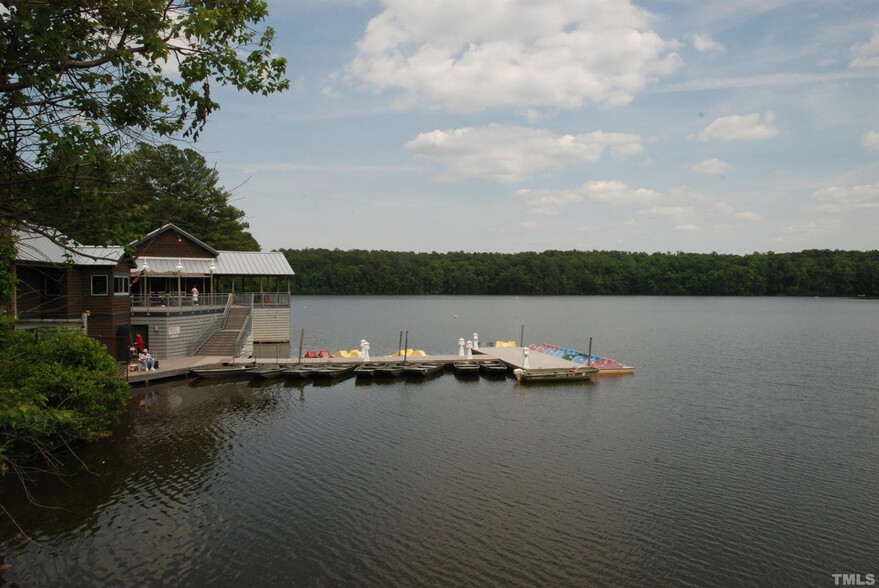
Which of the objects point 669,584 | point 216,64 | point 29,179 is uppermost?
point 216,64

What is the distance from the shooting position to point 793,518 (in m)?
12.8

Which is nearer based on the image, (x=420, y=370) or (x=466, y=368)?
(x=420, y=370)

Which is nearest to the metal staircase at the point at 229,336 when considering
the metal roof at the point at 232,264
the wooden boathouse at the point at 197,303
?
the wooden boathouse at the point at 197,303

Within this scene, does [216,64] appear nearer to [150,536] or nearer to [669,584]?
[150,536]

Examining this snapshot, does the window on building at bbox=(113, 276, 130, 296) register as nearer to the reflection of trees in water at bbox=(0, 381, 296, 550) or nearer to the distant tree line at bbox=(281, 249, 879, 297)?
the reflection of trees in water at bbox=(0, 381, 296, 550)

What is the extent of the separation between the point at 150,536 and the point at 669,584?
10.2m

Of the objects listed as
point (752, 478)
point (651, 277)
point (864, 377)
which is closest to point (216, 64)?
point (752, 478)

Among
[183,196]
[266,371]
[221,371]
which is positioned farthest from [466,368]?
[183,196]

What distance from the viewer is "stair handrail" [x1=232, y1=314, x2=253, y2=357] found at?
32.4m

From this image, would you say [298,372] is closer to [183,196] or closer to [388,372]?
[388,372]

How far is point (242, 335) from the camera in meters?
34.0

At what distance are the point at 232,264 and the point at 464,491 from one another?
3171cm

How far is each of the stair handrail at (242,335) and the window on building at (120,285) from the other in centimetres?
621

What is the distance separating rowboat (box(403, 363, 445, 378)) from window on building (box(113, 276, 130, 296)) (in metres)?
14.3
